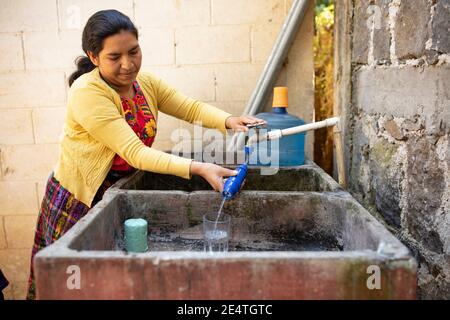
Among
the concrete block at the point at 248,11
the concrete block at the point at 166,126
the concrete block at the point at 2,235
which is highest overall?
the concrete block at the point at 248,11

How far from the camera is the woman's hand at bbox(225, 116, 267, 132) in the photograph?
1.97 metres

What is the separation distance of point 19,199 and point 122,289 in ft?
7.42

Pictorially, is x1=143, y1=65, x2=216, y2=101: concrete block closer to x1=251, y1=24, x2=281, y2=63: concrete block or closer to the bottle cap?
x1=251, y1=24, x2=281, y2=63: concrete block

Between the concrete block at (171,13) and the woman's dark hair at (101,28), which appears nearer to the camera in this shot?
the woman's dark hair at (101,28)

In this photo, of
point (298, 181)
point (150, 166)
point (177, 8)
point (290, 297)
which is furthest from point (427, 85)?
point (177, 8)

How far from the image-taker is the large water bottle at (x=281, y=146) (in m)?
2.07

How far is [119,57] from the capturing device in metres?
1.67

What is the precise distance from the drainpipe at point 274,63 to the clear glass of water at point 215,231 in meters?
1.07

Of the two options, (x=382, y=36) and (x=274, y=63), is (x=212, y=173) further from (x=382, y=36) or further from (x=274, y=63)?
(x=274, y=63)

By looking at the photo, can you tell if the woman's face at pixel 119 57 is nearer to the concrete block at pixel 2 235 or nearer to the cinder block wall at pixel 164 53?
the cinder block wall at pixel 164 53

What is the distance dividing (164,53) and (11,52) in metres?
1.02

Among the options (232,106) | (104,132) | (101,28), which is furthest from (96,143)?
(232,106)

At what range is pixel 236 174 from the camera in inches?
61.7

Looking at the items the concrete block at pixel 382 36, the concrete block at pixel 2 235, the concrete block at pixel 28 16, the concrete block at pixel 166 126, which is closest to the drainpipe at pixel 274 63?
the concrete block at pixel 166 126
